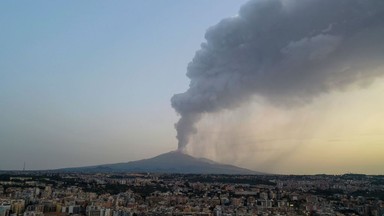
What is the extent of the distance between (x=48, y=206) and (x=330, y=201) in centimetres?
2344

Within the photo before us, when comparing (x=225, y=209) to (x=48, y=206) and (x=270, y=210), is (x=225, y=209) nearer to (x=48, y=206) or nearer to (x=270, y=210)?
(x=270, y=210)

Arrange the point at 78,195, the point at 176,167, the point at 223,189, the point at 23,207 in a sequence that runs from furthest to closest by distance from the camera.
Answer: the point at 176,167, the point at 223,189, the point at 78,195, the point at 23,207

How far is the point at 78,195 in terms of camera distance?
128ft

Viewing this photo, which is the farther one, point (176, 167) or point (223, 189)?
point (176, 167)

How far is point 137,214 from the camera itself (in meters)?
30.0

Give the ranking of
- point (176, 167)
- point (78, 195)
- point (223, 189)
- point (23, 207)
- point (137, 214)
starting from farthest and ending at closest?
point (176, 167), point (223, 189), point (78, 195), point (23, 207), point (137, 214)

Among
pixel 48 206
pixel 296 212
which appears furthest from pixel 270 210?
pixel 48 206

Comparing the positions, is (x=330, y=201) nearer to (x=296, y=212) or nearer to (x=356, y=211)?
(x=356, y=211)

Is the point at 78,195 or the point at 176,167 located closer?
the point at 78,195

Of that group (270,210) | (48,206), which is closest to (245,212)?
(270,210)

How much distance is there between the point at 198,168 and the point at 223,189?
110 metres

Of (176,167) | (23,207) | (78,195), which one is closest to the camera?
(23,207)

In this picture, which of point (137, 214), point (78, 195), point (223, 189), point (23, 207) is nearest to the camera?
point (137, 214)

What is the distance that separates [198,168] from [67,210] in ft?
430
